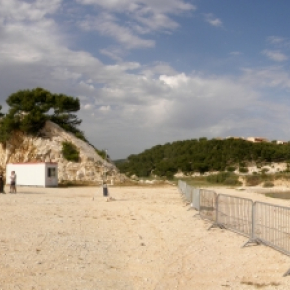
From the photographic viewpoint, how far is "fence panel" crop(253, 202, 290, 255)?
A: 11255mm

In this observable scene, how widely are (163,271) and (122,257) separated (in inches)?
61.5

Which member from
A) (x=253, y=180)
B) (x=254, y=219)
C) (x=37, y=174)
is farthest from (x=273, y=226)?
(x=253, y=180)

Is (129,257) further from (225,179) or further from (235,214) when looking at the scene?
(225,179)

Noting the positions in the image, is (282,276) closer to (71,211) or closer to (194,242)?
(194,242)

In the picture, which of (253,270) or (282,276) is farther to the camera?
(253,270)

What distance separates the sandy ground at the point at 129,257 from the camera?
873cm

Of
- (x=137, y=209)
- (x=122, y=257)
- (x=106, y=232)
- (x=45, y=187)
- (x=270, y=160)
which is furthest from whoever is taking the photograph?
(x=270, y=160)

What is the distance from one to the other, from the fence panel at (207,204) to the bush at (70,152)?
3457 cm

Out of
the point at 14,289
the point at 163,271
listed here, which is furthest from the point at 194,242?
the point at 14,289

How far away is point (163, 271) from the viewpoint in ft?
32.1

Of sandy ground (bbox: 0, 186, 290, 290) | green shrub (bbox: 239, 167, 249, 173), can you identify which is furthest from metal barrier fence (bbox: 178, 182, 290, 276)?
green shrub (bbox: 239, 167, 249, 173)

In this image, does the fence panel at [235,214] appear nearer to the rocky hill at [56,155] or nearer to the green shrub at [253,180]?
the rocky hill at [56,155]

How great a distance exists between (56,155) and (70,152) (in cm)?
162

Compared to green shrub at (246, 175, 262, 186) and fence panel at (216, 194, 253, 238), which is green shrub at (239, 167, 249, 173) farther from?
fence panel at (216, 194, 253, 238)
